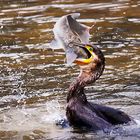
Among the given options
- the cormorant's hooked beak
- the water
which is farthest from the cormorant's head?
the water

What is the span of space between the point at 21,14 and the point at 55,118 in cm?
922

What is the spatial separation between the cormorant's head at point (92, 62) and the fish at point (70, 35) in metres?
0.07

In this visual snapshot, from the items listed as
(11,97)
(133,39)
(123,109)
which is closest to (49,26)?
(133,39)

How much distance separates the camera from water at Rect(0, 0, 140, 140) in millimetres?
8844

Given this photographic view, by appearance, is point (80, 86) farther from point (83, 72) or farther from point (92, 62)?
point (92, 62)

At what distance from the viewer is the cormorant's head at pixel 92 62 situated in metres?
8.30

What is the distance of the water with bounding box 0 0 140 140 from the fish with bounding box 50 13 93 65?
104 cm

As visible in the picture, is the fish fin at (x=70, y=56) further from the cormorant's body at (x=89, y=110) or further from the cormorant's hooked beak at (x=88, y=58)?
the cormorant's body at (x=89, y=110)

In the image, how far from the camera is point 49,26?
15797 millimetres

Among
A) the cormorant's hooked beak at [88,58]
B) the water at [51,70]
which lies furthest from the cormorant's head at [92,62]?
the water at [51,70]

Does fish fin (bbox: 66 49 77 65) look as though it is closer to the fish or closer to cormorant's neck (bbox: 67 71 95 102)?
the fish

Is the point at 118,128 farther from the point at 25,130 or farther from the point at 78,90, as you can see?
the point at 25,130

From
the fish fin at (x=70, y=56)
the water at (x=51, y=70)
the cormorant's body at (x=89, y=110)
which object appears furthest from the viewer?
the water at (x=51, y=70)

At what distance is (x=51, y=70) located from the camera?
11.8 metres
